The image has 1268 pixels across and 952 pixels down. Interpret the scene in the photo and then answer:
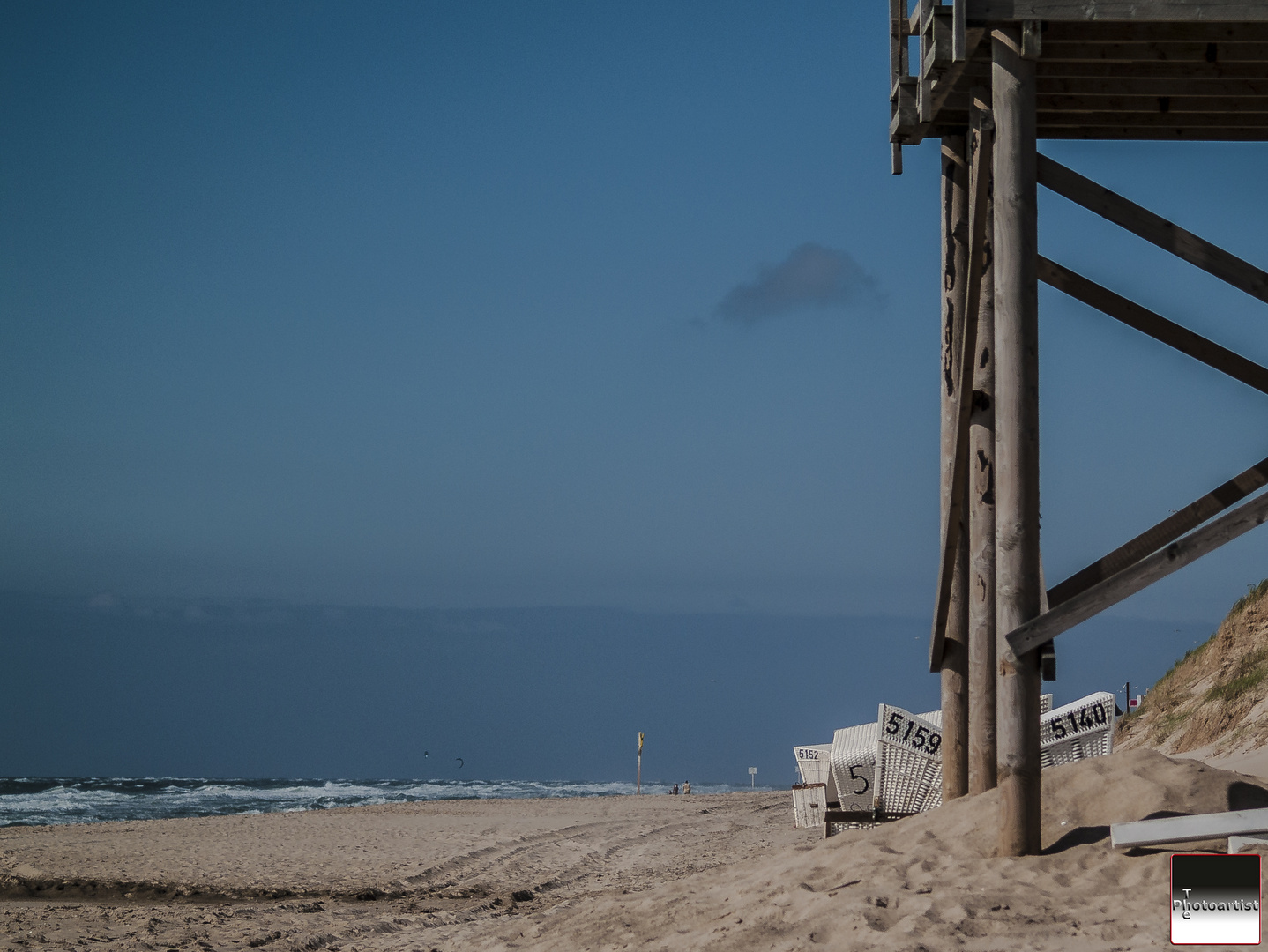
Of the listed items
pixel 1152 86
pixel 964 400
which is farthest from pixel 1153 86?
pixel 964 400

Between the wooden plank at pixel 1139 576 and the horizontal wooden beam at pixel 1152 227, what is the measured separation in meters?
1.76

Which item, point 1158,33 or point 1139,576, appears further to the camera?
point 1158,33

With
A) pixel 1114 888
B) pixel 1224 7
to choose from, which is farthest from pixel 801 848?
pixel 1224 7

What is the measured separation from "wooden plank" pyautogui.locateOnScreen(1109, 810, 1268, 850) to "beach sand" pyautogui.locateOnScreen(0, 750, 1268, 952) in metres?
0.12

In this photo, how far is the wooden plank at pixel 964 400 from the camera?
643cm

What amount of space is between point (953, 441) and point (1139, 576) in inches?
75.8

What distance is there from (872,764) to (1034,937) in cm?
828

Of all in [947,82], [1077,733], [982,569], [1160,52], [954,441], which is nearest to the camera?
[1160,52]

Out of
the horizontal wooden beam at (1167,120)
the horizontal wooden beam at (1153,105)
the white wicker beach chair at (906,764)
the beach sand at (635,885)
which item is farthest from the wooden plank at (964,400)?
the white wicker beach chair at (906,764)

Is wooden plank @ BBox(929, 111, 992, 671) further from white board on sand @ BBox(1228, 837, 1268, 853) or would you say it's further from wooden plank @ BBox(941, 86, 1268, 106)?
white board on sand @ BBox(1228, 837, 1268, 853)

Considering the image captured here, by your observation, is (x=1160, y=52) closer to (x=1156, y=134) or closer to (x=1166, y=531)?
(x=1156, y=134)

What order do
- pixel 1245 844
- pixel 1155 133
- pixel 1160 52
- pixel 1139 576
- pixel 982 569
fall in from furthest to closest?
pixel 1155 133 < pixel 982 569 < pixel 1160 52 < pixel 1139 576 < pixel 1245 844

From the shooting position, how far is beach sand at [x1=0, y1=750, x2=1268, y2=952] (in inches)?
187

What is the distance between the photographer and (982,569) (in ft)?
20.8
